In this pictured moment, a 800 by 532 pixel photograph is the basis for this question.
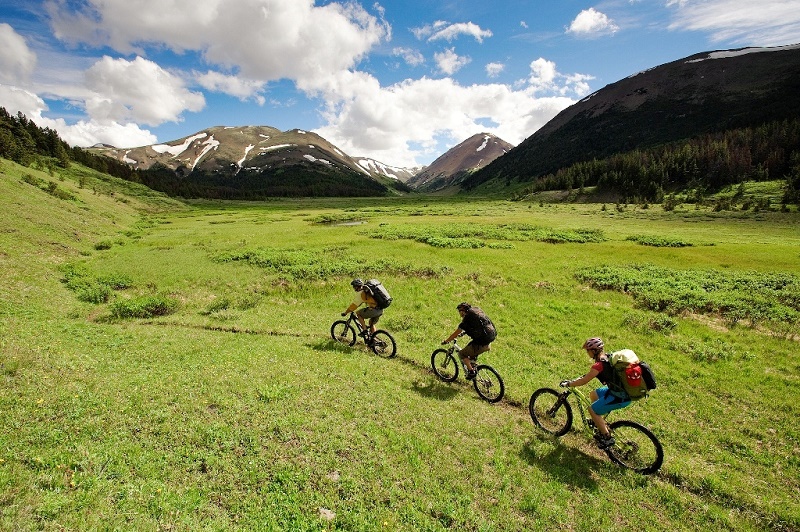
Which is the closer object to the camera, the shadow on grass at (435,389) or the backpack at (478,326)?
the backpack at (478,326)

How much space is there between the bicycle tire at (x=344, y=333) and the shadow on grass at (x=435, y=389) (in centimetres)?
533

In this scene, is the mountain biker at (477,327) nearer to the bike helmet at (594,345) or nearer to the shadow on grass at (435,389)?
the shadow on grass at (435,389)

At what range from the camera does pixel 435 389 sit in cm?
1531

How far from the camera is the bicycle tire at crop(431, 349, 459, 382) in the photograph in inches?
631

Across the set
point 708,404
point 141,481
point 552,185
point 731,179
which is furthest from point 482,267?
point 552,185

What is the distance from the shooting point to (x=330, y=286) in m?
32.4

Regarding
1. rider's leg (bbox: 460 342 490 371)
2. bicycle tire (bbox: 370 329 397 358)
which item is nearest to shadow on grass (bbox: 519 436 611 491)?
rider's leg (bbox: 460 342 490 371)

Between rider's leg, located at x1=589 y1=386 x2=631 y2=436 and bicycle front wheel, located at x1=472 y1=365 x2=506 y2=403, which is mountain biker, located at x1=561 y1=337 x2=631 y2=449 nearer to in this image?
rider's leg, located at x1=589 y1=386 x2=631 y2=436

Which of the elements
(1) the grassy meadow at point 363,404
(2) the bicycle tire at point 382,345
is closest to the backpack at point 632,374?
(1) the grassy meadow at point 363,404

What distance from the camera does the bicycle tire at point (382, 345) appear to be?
61.2 ft

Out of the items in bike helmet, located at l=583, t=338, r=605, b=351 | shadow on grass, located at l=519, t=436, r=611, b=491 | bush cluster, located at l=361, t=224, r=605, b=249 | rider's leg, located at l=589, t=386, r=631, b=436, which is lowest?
shadow on grass, located at l=519, t=436, r=611, b=491

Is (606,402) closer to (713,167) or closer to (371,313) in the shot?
(371,313)

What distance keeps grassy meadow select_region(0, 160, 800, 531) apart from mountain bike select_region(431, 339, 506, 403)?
580 mm

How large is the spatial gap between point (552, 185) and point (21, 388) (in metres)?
180
